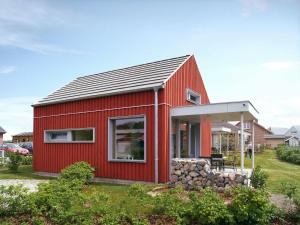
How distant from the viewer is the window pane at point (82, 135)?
15.6m

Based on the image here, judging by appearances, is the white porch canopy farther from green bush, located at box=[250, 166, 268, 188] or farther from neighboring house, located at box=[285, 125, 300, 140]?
neighboring house, located at box=[285, 125, 300, 140]

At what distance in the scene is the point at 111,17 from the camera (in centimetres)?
1207

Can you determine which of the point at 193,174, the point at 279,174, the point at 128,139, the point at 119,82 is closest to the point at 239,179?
the point at 193,174

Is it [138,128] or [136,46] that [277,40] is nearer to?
[136,46]

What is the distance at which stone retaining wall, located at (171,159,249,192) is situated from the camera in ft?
35.9

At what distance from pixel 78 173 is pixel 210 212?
7.36 meters

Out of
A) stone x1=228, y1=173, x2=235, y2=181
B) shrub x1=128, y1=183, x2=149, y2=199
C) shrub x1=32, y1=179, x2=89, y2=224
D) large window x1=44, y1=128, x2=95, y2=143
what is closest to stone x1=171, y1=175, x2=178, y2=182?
stone x1=228, y1=173, x2=235, y2=181

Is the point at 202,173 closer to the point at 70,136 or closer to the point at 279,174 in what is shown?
the point at 70,136

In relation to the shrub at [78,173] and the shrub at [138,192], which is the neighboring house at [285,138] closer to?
the shrub at [78,173]

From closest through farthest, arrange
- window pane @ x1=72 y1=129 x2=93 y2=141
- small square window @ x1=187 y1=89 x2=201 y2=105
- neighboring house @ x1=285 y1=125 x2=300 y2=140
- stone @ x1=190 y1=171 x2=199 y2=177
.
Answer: stone @ x1=190 y1=171 x2=199 y2=177 → window pane @ x1=72 y1=129 x2=93 y2=141 → small square window @ x1=187 y1=89 x2=201 y2=105 → neighboring house @ x1=285 y1=125 x2=300 y2=140

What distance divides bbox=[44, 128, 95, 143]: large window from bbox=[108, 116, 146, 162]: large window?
1362 millimetres

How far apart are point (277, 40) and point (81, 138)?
10518 millimetres

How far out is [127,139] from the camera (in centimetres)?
1413

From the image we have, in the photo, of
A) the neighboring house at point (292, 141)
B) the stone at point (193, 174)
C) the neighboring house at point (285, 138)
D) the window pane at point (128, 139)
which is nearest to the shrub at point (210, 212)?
the stone at point (193, 174)
